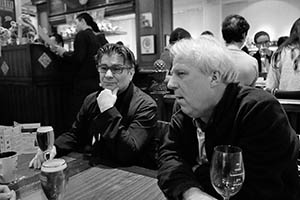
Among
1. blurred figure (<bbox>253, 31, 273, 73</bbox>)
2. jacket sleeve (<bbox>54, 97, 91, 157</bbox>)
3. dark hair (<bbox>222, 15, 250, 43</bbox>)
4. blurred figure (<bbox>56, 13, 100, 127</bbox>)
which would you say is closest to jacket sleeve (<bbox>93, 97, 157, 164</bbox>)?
jacket sleeve (<bbox>54, 97, 91, 157</bbox>)

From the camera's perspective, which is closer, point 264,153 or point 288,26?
point 264,153

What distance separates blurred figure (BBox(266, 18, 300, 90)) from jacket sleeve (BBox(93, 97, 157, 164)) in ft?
5.07

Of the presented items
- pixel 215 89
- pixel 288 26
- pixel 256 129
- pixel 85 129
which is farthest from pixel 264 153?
pixel 288 26

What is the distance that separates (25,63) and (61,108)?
72cm

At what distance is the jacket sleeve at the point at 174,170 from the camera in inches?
41.2

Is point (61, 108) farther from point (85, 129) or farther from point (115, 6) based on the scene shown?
point (115, 6)

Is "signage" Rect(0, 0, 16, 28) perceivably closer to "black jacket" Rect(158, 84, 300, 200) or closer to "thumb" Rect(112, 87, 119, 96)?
"thumb" Rect(112, 87, 119, 96)

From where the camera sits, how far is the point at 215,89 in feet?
3.78

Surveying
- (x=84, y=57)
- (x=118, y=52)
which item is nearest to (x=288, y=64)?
(x=118, y=52)

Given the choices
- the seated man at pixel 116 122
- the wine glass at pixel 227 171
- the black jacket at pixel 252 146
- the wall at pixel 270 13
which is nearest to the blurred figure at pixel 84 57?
the seated man at pixel 116 122

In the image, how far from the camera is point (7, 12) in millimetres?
3744

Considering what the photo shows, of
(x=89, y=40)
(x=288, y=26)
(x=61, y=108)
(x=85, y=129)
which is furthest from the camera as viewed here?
(x=288, y=26)

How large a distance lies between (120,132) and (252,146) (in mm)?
665

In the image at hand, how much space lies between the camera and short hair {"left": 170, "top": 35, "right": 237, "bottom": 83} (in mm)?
1119
